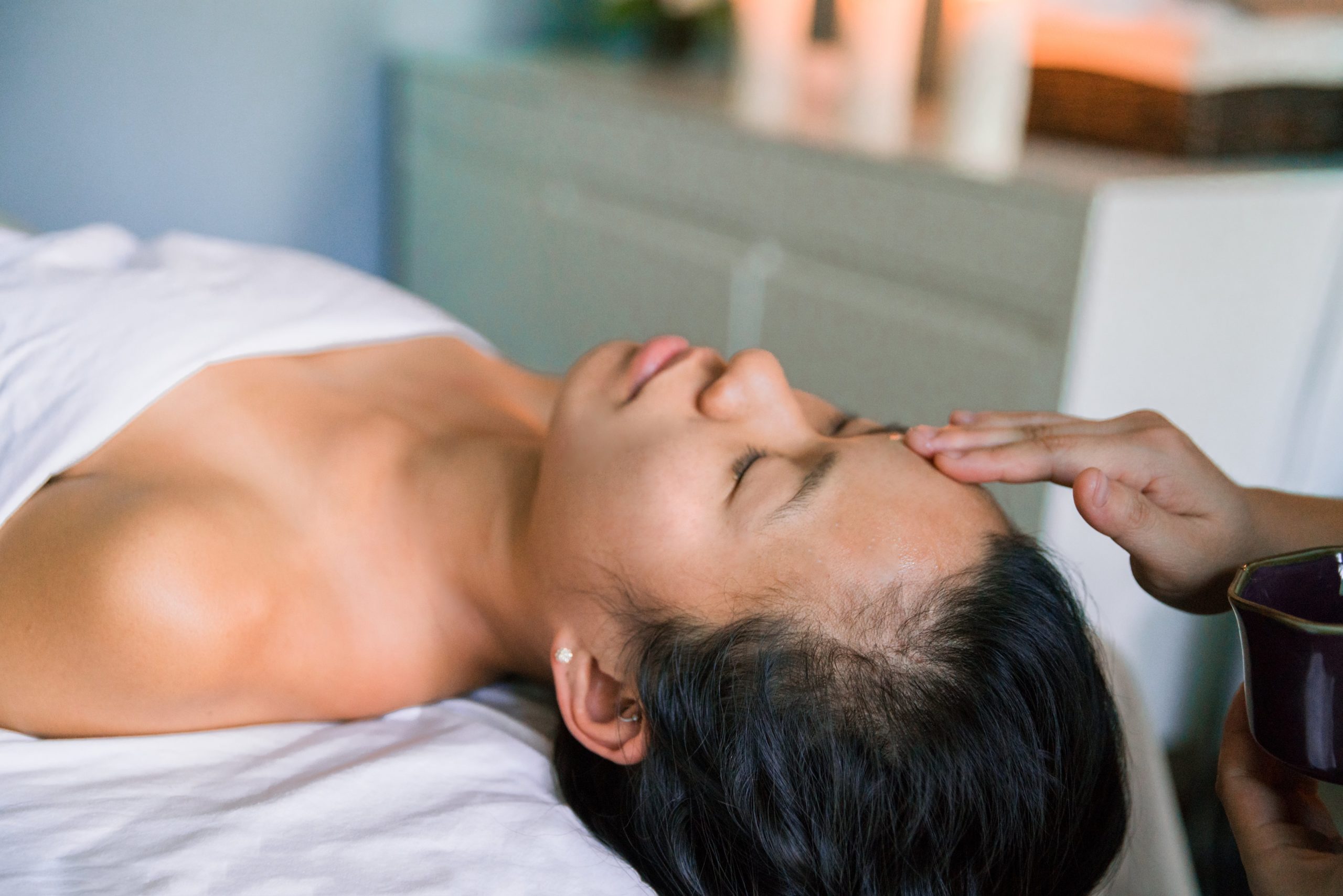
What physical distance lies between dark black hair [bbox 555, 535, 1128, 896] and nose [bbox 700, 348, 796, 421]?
0.61 ft

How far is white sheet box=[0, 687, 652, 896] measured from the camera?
0.75 m

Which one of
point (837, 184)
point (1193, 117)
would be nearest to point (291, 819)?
point (837, 184)

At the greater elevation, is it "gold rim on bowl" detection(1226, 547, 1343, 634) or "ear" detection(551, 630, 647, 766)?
"gold rim on bowl" detection(1226, 547, 1343, 634)

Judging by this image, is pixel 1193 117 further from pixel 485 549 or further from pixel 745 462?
pixel 485 549

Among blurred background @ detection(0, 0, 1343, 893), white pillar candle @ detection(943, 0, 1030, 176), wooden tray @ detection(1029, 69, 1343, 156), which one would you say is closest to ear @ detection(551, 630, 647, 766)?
blurred background @ detection(0, 0, 1343, 893)

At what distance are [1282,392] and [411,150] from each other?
74.5 inches

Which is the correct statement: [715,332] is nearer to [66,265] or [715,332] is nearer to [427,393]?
[427,393]

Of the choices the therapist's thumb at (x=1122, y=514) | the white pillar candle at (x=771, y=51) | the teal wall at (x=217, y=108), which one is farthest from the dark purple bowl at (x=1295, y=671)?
the teal wall at (x=217, y=108)

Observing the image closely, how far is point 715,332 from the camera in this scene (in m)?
2.09

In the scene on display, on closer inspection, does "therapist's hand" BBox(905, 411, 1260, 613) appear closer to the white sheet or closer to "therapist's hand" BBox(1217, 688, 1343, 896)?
"therapist's hand" BBox(1217, 688, 1343, 896)

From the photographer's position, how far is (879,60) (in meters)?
2.04

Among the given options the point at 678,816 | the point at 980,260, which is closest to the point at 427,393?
the point at 678,816

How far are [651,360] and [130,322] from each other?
50cm

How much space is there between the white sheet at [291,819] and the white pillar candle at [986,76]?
4.17 feet
